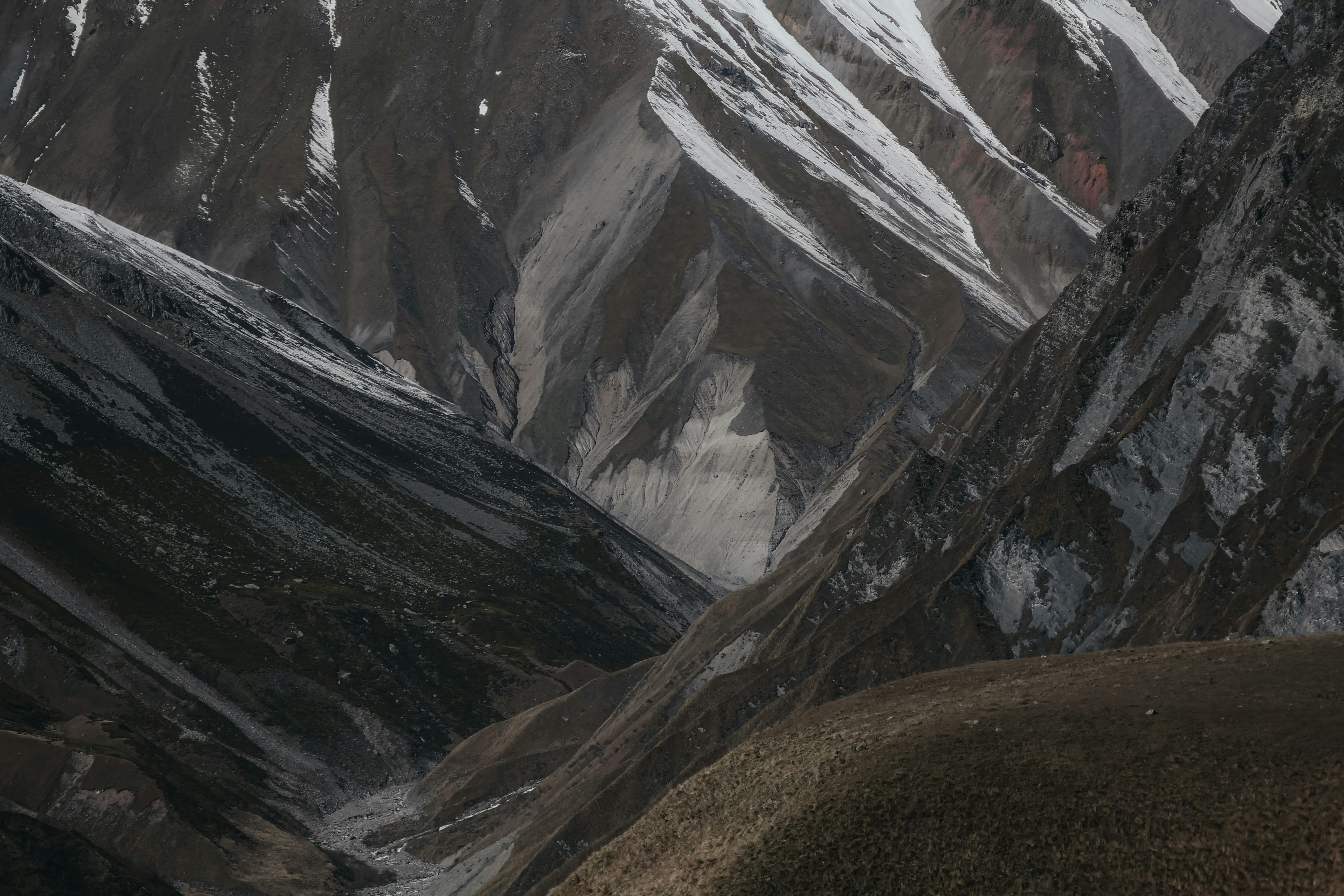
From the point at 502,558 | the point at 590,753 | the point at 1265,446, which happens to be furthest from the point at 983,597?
Answer: the point at 502,558

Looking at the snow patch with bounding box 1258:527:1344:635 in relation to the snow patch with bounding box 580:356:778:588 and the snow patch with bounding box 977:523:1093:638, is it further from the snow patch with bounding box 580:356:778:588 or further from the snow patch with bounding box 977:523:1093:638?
the snow patch with bounding box 580:356:778:588

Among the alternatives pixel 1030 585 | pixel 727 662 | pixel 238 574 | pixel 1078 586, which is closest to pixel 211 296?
pixel 238 574

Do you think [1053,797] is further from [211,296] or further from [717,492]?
[211,296]

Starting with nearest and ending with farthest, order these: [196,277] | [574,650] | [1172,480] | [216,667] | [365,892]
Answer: [1172,480]
[365,892]
[216,667]
[574,650]
[196,277]

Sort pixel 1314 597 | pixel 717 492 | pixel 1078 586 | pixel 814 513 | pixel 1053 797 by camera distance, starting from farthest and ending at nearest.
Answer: pixel 717 492, pixel 814 513, pixel 1078 586, pixel 1314 597, pixel 1053 797

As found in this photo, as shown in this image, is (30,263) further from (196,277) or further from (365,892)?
(365,892)

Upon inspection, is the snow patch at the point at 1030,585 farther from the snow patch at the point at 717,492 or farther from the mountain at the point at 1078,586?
the snow patch at the point at 717,492
